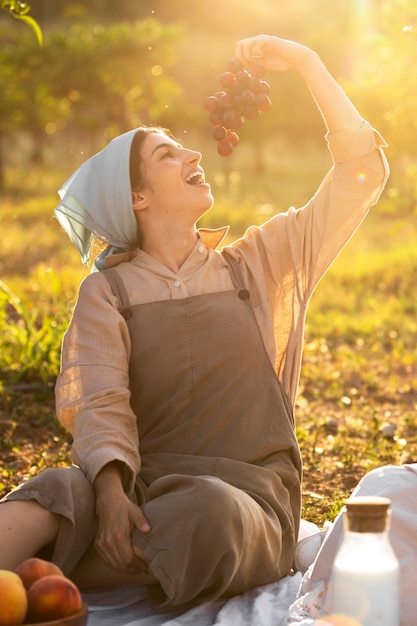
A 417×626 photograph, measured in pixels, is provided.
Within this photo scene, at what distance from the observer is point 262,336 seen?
140 inches

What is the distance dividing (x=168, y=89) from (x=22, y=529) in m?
19.6

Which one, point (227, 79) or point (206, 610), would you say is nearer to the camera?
point (206, 610)

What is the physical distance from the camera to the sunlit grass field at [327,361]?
509 cm

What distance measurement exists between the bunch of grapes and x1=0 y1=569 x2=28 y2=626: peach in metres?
1.72

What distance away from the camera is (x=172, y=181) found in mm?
3490

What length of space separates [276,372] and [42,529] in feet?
3.32

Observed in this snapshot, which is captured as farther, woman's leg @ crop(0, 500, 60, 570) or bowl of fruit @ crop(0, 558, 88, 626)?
woman's leg @ crop(0, 500, 60, 570)

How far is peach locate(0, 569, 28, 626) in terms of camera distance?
2.37 m

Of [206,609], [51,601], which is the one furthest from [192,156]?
[51,601]

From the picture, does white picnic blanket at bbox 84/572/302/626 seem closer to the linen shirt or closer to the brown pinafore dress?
the brown pinafore dress

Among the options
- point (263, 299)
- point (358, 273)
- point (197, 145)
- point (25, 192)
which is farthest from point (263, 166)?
point (263, 299)

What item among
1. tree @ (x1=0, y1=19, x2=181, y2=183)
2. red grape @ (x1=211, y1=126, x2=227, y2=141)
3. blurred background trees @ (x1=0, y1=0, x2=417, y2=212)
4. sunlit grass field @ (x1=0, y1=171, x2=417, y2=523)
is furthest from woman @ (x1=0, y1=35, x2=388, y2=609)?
tree @ (x1=0, y1=19, x2=181, y2=183)

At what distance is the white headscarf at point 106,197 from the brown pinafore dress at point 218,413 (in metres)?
0.15

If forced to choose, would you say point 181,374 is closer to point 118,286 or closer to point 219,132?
point 118,286
